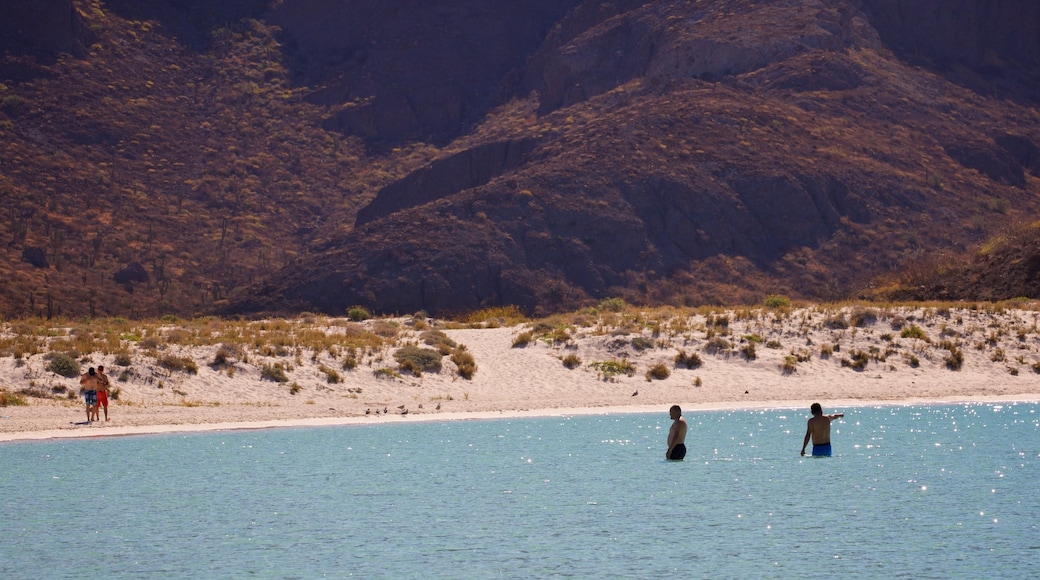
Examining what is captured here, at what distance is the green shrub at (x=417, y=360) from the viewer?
3616cm

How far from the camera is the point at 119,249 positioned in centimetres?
7600

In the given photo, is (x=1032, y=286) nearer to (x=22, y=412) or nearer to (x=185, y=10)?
(x=22, y=412)

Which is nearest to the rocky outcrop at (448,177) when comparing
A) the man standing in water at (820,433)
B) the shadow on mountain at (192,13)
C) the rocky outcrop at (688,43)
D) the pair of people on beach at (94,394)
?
the rocky outcrop at (688,43)

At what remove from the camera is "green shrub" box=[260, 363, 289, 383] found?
33.5m

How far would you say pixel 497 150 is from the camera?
85.6 meters

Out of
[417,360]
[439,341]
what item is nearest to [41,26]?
[439,341]

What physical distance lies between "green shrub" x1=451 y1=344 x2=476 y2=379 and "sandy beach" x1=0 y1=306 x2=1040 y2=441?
0.21 meters

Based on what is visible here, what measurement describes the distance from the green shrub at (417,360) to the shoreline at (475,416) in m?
6.11

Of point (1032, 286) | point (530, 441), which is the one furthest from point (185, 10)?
point (530, 441)

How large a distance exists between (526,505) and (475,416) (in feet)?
41.8

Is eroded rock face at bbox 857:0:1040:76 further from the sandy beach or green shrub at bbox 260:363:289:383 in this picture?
green shrub at bbox 260:363:289:383

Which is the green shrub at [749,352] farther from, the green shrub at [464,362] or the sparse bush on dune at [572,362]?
the green shrub at [464,362]

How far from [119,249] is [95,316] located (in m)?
11.6

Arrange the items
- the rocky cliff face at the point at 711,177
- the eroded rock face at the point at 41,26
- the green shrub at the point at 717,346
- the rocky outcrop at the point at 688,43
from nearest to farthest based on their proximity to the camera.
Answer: the green shrub at the point at 717,346, the rocky cliff face at the point at 711,177, the rocky outcrop at the point at 688,43, the eroded rock face at the point at 41,26
